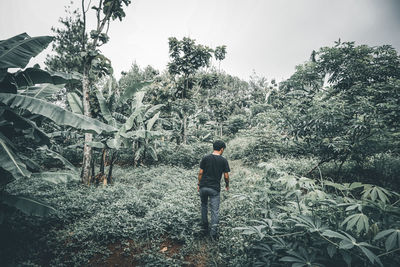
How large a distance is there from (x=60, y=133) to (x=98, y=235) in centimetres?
618

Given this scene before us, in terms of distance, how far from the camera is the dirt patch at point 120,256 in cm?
294

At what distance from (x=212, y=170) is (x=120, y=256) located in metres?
2.09

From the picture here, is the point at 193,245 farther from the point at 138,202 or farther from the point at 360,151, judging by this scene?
the point at 360,151

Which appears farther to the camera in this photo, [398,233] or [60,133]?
[60,133]

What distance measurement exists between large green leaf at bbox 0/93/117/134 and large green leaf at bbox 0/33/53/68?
1.84ft

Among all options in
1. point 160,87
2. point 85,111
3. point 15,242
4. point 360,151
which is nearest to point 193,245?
point 15,242

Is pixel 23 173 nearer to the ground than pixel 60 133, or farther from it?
nearer to the ground

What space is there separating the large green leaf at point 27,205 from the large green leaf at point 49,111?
1.45 metres

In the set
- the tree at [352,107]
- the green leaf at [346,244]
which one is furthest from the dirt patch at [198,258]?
the tree at [352,107]

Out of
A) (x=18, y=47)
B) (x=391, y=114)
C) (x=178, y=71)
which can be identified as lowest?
(x=391, y=114)

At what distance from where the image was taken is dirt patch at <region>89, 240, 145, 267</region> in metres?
2.94

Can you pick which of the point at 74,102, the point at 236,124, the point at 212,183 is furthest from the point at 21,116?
the point at 236,124

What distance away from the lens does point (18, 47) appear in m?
3.42

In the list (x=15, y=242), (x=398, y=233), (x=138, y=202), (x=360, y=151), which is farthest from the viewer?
(x=360, y=151)
